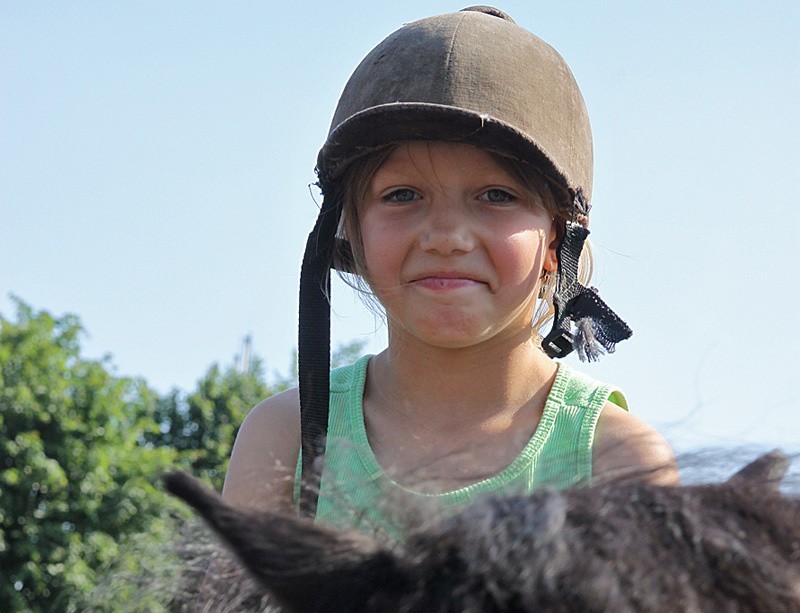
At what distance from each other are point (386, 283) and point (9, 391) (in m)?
8.53

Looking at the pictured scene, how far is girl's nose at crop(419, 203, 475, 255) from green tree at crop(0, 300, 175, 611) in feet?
23.1

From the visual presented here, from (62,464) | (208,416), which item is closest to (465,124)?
(62,464)

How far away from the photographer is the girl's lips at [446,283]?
2236mm

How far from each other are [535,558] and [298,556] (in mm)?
211

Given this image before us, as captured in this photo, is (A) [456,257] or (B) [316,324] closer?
(A) [456,257]

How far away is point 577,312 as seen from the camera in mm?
2602

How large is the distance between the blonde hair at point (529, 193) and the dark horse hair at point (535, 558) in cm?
133

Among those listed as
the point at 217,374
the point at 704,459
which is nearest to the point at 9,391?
the point at 217,374

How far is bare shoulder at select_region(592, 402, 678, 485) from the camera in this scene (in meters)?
1.19

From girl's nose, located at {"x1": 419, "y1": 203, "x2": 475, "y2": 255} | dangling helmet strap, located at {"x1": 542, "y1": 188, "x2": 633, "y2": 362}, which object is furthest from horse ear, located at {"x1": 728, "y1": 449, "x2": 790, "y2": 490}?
dangling helmet strap, located at {"x1": 542, "y1": 188, "x2": 633, "y2": 362}

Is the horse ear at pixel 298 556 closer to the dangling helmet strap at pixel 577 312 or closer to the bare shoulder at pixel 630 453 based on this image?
the bare shoulder at pixel 630 453

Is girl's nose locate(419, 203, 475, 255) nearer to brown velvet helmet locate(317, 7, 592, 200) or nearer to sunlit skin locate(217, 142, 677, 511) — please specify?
sunlit skin locate(217, 142, 677, 511)

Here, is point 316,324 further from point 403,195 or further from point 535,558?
point 535,558

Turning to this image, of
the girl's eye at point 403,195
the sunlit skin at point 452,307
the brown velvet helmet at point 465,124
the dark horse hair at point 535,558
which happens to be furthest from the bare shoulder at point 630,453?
the girl's eye at point 403,195
